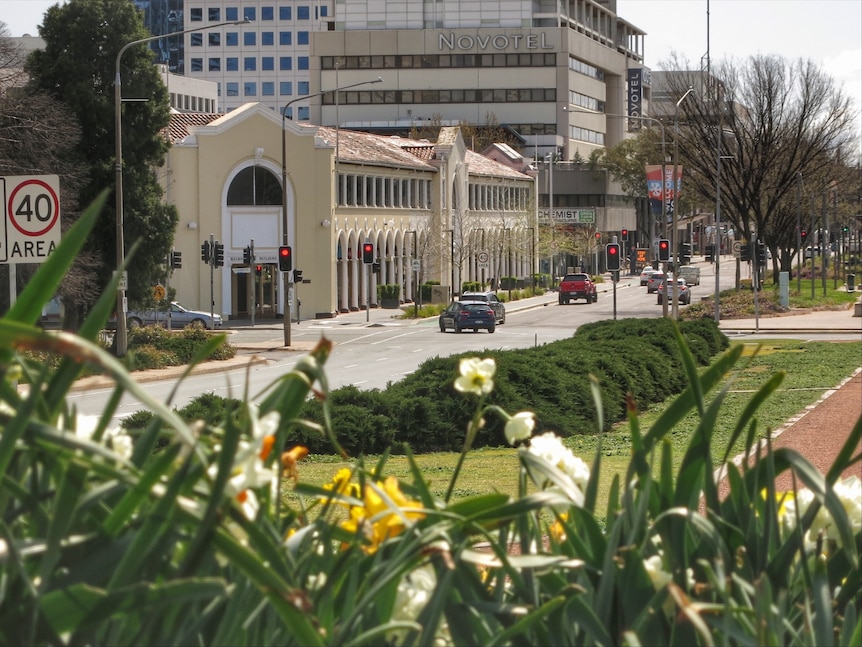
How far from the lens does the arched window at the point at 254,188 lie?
65562 mm

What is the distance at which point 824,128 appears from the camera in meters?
69.6

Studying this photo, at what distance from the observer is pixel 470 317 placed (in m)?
55.5

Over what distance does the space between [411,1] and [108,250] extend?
269 ft

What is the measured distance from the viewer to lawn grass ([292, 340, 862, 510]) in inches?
510

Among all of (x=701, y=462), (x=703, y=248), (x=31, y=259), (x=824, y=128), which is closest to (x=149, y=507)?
(x=701, y=462)

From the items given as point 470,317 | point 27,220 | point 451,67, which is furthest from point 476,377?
point 451,67

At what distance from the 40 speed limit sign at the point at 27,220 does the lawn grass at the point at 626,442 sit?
3.71 metres

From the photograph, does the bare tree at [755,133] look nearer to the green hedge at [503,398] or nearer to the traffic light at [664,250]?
the traffic light at [664,250]

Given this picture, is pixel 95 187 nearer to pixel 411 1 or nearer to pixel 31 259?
→ pixel 31 259

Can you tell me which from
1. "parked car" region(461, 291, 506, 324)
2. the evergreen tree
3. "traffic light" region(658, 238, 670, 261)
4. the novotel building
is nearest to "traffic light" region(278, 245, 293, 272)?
the evergreen tree

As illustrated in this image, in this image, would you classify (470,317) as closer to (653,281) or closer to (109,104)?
(109,104)

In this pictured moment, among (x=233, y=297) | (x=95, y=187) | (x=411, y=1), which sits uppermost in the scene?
(x=411, y=1)

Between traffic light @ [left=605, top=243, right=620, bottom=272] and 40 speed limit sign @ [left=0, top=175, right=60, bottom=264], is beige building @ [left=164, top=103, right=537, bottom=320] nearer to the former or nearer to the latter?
traffic light @ [left=605, top=243, right=620, bottom=272]

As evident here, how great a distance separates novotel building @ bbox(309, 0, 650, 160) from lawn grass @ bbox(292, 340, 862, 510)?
91.6m
